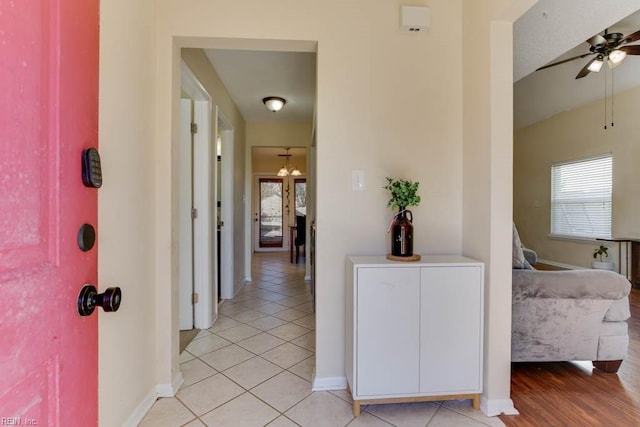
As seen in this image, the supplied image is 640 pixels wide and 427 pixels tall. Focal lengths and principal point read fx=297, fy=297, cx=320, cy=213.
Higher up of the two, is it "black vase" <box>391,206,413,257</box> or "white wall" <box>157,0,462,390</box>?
"white wall" <box>157,0,462,390</box>

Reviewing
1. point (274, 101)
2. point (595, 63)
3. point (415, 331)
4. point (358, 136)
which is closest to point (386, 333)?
point (415, 331)

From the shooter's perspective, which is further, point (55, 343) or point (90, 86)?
point (90, 86)

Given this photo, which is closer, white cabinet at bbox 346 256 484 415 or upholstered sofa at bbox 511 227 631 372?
white cabinet at bbox 346 256 484 415

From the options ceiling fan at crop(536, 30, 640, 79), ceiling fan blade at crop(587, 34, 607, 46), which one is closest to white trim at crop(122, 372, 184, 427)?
ceiling fan at crop(536, 30, 640, 79)

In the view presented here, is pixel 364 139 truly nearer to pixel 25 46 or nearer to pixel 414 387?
pixel 414 387

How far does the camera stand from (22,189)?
0.52 m

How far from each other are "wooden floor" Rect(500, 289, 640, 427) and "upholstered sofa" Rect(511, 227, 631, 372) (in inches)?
5.0

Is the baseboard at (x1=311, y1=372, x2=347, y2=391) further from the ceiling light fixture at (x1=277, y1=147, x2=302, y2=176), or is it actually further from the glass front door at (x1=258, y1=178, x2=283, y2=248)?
the glass front door at (x1=258, y1=178, x2=283, y2=248)

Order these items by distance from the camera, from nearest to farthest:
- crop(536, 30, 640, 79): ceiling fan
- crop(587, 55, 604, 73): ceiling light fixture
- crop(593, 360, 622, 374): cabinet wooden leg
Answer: crop(593, 360, 622, 374): cabinet wooden leg
crop(536, 30, 640, 79): ceiling fan
crop(587, 55, 604, 73): ceiling light fixture

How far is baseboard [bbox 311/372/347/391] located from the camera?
179 centimetres

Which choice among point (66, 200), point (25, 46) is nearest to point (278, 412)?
point (66, 200)

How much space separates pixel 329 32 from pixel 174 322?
199 cm

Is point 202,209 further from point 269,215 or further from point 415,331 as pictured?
point 269,215

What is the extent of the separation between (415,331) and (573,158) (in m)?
5.42
